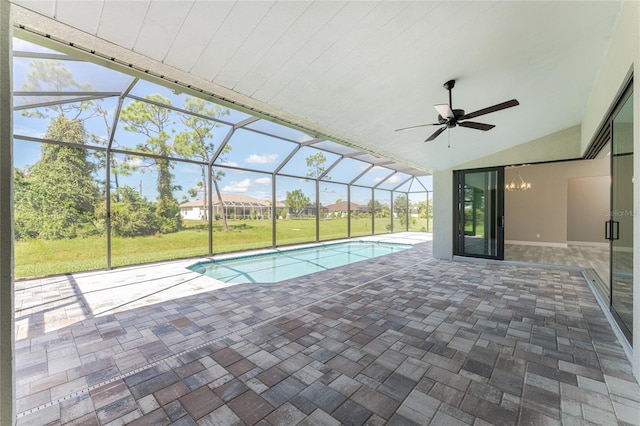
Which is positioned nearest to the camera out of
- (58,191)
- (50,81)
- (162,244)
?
(50,81)

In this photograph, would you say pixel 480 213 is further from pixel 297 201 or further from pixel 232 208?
pixel 232 208

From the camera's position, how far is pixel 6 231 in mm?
1436

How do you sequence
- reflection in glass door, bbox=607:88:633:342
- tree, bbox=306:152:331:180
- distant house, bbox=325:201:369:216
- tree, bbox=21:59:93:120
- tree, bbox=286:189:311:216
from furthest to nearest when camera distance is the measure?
distant house, bbox=325:201:369:216
tree, bbox=286:189:311:216
tree, bbox=306:152:331:180
tree, bbox=21:59:93:120
reflection in glass door, bbox=607:88:633:342

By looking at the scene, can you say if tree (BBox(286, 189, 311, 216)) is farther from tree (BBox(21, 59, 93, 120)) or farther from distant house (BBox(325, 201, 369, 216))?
tree (BBox(21, 59, 93, 120))

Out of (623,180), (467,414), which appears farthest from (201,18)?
(623,180)

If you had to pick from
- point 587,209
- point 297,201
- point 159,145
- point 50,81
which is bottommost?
point 587,209

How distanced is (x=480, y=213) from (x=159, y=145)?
9179 mm

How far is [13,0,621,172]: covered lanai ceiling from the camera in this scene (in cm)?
205

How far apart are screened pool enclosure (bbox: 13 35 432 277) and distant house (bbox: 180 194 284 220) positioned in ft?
0.12

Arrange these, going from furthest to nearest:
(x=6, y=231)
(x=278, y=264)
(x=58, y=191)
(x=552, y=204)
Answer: (x=552, y=204)
(x=278, y=264)
(x=58, y=191)
(x=6, y=231)

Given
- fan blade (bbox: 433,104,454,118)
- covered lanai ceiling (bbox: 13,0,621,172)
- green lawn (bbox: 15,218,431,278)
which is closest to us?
covered lanai ceiling (bbox: 13,0,621,172)

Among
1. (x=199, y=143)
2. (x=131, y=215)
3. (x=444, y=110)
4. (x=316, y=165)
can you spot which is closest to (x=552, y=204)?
(x=316, y=165)

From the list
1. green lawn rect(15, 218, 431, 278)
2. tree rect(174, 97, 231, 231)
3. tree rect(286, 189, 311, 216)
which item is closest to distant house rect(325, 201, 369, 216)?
green lawn rect(15, 218, 431, 278)

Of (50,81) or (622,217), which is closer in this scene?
(622,217)
